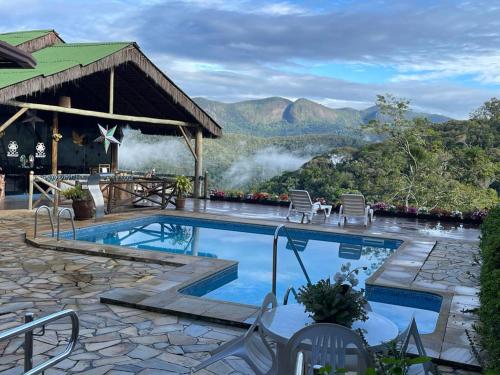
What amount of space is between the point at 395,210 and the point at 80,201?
8.75 metres

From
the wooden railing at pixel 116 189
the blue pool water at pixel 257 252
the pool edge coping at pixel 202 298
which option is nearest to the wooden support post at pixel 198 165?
the wooden railing at pixel 116 189

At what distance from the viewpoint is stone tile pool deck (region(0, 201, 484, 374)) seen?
4125mm

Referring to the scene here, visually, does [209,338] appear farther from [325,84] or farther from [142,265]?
[325,84]

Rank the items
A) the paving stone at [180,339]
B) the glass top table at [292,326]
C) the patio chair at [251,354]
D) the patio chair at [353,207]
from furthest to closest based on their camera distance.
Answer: the patio chair at [353,207]
the paving stone at [180,339]
the patio chair at [251,354]
the glass top table at [292,326]

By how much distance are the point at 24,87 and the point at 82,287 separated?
704 cm

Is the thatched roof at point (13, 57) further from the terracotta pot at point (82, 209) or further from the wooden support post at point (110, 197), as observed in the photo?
the wooden support post at point (110, 197)

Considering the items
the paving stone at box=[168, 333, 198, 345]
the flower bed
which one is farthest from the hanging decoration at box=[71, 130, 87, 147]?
the paving stone at box=[168, 333, 198, 345]

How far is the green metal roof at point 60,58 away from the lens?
11.9 metres

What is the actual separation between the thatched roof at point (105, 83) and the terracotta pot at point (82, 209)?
286cm

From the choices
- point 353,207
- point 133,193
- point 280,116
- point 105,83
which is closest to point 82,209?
point 133,193

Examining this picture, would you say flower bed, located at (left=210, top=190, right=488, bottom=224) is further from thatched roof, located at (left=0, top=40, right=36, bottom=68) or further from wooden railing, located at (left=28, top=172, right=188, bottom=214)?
thatched roof, located at (left=0, top=40, right=36, bottom=68)

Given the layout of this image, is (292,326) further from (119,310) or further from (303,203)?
(303,203)

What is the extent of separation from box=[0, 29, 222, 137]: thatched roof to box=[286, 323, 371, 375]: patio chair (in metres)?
10.3

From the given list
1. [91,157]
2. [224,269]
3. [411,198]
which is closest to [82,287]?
[224,269]
